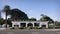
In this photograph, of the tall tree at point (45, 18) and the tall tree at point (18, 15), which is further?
the tall tree at point (18, 15)

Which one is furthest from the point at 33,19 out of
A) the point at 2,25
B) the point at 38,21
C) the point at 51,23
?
the point at 2,25

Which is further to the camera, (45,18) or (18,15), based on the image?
(18,15)

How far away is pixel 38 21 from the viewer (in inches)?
1721

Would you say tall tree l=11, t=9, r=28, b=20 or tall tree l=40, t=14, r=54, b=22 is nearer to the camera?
tall tree l=40, t=14, r=54, b=22

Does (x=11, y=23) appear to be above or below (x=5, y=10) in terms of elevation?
below

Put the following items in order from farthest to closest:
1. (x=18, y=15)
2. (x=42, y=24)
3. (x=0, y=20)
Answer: (x=18, y=15), (x=0, y=20), (x=42, y=24)

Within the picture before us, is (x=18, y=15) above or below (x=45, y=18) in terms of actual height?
above

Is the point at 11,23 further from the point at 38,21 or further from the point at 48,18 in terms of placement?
the point at 48,18

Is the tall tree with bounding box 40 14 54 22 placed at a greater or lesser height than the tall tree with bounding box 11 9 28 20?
lesser

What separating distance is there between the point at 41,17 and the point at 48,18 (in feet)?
6.60

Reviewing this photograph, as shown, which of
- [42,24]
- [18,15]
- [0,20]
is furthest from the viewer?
[18,15]

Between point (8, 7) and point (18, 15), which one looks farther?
point (18, 15)

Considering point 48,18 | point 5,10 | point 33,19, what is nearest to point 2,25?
→ point 5,10

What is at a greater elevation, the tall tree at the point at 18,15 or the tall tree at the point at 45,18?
the tall tree at the point at 18,15
